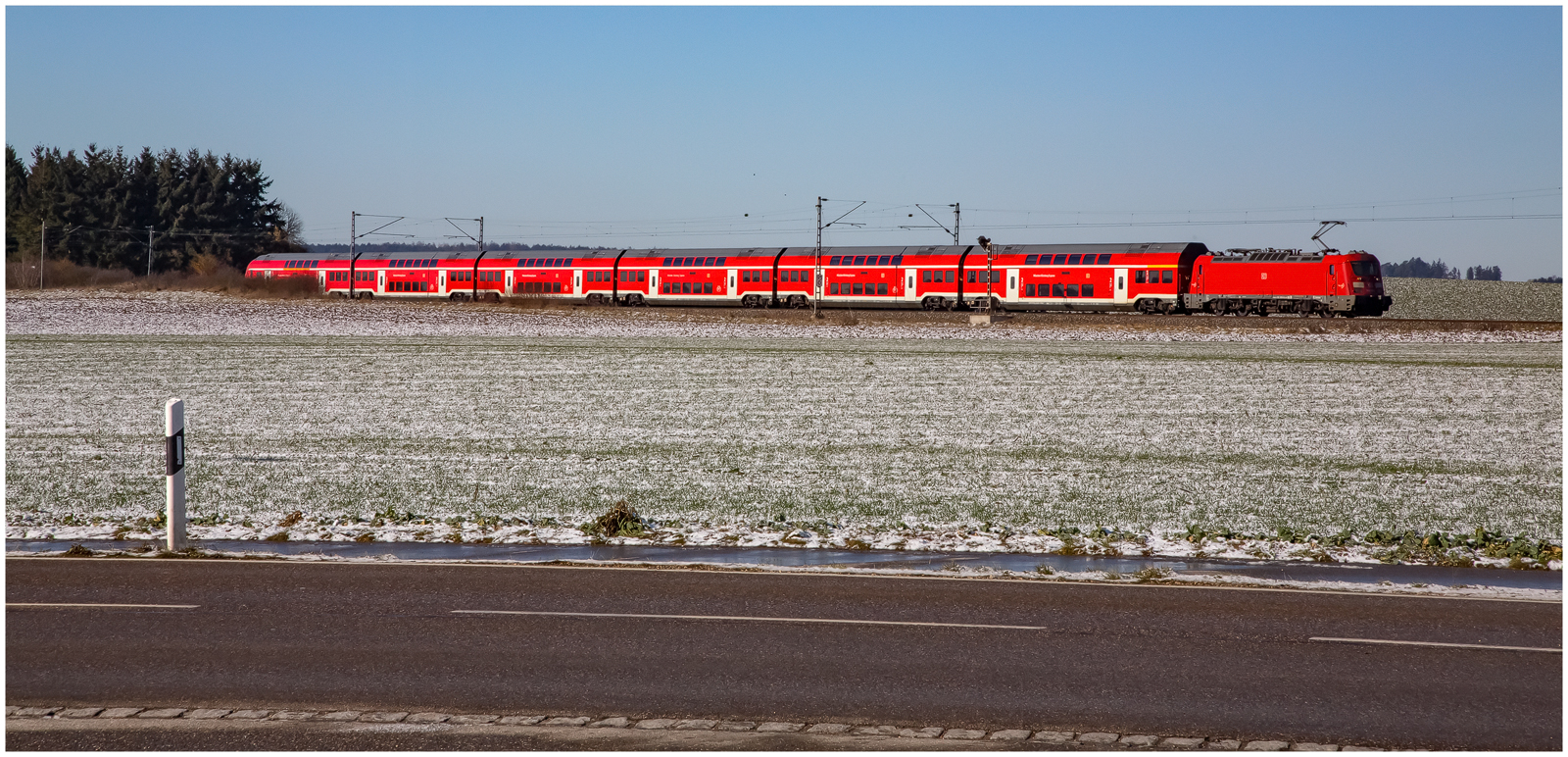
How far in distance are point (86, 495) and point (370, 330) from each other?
33.2 metres

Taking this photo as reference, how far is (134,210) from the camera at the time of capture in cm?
11712

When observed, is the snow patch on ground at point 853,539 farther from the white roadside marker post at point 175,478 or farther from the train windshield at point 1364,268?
the train windshield at point 1364,268

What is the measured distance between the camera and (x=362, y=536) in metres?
12.8

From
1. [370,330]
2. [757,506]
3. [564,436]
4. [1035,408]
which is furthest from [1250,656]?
[370,330]

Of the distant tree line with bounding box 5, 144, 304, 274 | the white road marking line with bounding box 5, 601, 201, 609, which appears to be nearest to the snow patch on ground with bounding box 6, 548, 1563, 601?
the white road marking line with bounding box 5, 601, 201, 609

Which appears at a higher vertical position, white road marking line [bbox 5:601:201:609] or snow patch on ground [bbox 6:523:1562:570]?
white road marking line [bbox 5:601:201:609]

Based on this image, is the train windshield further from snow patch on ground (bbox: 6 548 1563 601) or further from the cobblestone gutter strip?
the cobblestone gutter strip

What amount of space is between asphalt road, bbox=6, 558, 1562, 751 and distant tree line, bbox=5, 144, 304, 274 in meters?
113

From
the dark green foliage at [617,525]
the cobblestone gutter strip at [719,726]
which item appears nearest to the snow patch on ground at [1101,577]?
the dark green foliage at [617,525]

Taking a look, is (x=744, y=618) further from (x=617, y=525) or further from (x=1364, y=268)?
(x=1364, y=268)

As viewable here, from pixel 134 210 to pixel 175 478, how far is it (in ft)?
393

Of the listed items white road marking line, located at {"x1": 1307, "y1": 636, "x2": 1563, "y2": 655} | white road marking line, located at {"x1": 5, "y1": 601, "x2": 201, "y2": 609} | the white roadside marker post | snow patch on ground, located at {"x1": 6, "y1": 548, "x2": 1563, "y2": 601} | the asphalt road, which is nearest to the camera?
the asphalt road

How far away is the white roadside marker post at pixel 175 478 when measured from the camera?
11844mm

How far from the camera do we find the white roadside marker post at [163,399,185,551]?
11.8 m
